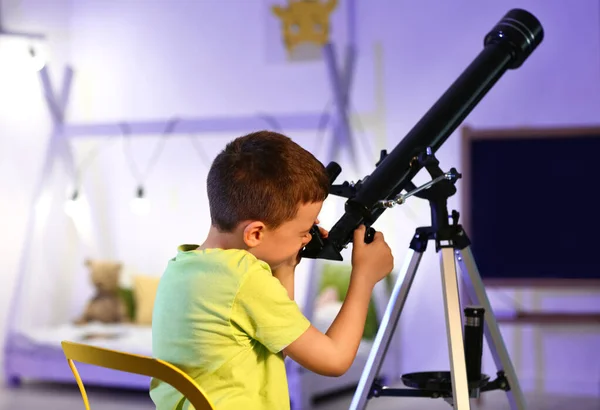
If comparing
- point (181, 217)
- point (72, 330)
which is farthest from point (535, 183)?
point (72, 330)

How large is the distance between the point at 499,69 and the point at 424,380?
0.71m

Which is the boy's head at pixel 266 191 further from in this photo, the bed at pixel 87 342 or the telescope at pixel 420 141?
the bed at pixel 87 342

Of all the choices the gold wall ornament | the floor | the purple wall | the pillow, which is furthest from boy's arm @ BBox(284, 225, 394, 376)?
the pillow

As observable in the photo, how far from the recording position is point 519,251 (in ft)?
12.9

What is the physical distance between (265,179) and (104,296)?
3.77 metres

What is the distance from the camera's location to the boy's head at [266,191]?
51.9 inches

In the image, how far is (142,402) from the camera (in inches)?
163

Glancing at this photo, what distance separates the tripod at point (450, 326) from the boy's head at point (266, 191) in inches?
16.7

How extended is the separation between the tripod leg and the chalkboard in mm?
2145

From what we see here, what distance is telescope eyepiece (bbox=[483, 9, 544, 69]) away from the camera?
6.63ft

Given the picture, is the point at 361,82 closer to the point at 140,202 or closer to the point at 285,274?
the point at 140,202

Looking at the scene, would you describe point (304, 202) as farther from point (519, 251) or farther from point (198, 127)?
point (198, 127)

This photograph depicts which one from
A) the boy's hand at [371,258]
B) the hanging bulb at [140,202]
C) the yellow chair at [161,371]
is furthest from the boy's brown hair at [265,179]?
the hanging bulb at [140,202]

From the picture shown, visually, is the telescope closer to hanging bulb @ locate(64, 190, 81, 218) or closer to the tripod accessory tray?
the tripod accessory tray
